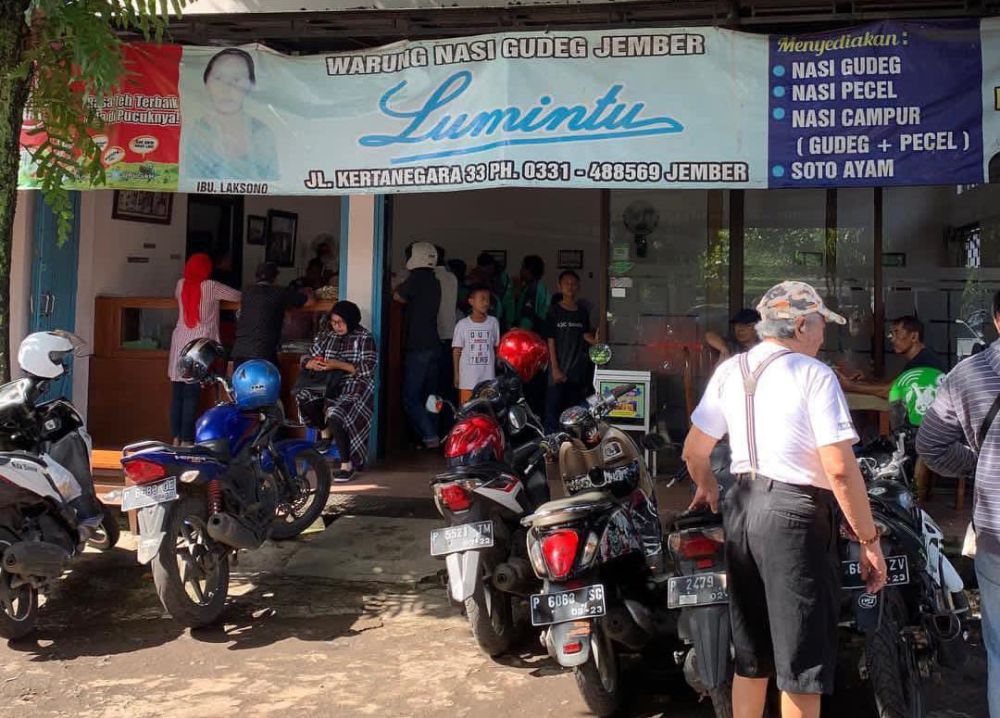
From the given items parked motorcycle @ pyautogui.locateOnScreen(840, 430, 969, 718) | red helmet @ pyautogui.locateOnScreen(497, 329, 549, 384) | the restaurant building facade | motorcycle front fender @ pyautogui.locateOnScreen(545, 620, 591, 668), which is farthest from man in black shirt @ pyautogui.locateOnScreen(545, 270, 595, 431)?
motorcycle front fender @ pyautogui.locateOnScreen(545, 620, 591, 668)

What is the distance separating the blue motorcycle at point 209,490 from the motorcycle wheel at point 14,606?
0.58 metres

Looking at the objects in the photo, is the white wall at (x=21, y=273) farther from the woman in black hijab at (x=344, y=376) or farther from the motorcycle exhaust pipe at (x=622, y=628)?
the motorcycle exhaust pipe at (x=622, y=628)

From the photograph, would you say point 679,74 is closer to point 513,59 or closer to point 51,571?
point 513,59

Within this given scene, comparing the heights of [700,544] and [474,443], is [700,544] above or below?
below

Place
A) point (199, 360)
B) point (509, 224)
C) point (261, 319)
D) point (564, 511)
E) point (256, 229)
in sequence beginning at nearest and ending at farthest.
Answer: point (564, 511)
point (199, 360)
point (261, 319)
point (256, 229)
point (509, 224)

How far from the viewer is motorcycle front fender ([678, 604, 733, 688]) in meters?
3.77

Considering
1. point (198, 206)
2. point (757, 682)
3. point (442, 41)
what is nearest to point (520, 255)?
point (198, 206)

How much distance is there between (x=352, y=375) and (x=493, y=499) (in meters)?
3.53

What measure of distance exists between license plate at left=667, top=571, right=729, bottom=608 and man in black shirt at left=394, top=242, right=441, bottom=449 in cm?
548

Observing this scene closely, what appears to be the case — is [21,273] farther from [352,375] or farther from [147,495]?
[147,495]

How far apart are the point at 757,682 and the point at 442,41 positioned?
16.8ft

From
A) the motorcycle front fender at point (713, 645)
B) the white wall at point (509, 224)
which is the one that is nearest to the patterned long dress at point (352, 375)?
the motorcycle front fender at point (713, 645)

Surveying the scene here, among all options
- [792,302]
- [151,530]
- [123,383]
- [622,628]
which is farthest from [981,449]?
[123,383]

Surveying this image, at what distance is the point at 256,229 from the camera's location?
12938mm
